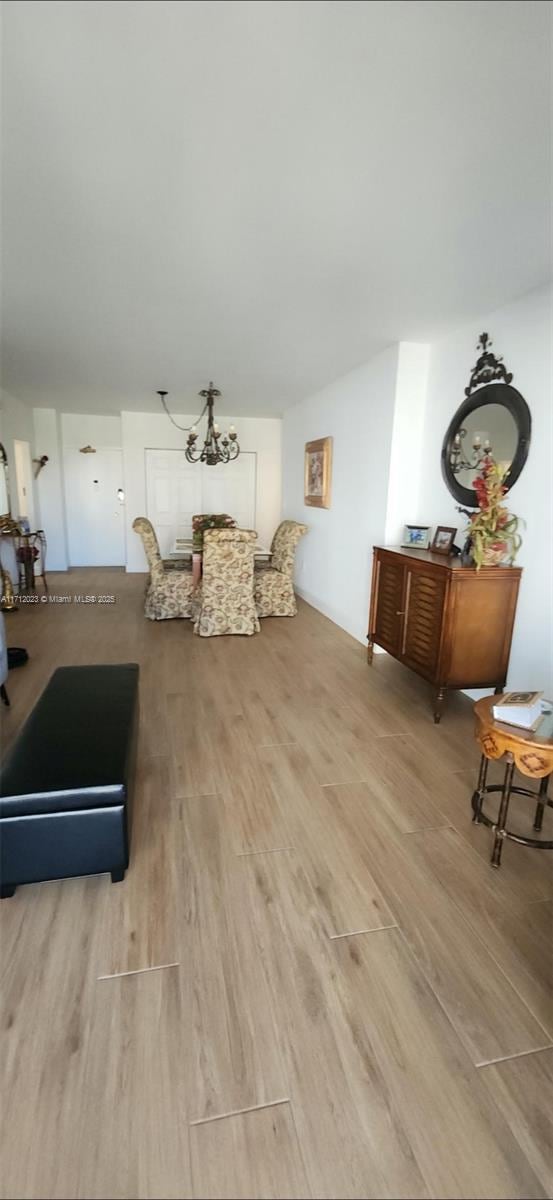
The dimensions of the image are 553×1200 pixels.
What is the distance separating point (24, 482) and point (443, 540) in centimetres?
565

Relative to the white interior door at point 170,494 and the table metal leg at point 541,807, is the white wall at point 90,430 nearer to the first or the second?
the white interior door at point 170,494

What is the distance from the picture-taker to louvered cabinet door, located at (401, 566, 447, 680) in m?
2.96

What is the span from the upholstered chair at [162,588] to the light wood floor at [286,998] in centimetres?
260

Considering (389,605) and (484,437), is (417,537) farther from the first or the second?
(484,437)

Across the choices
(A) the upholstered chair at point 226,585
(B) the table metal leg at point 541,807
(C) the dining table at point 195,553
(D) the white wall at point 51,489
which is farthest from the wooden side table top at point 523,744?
(D) the white wall at point 51,489

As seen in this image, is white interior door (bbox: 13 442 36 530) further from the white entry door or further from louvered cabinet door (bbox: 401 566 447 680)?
louvered cabinet door (bbox: 401 566 447 680)

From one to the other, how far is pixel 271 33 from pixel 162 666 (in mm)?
3349

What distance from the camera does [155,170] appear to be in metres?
1.80

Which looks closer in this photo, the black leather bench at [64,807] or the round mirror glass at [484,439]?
the black leather bench at [64,807]

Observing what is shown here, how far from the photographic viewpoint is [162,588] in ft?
16.4

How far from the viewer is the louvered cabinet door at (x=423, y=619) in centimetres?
296

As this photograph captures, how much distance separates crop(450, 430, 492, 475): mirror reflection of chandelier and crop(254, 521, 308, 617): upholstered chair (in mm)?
1966

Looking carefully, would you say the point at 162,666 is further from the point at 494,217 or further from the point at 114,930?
the point at 494,217

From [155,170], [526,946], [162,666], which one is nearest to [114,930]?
[526,946]
